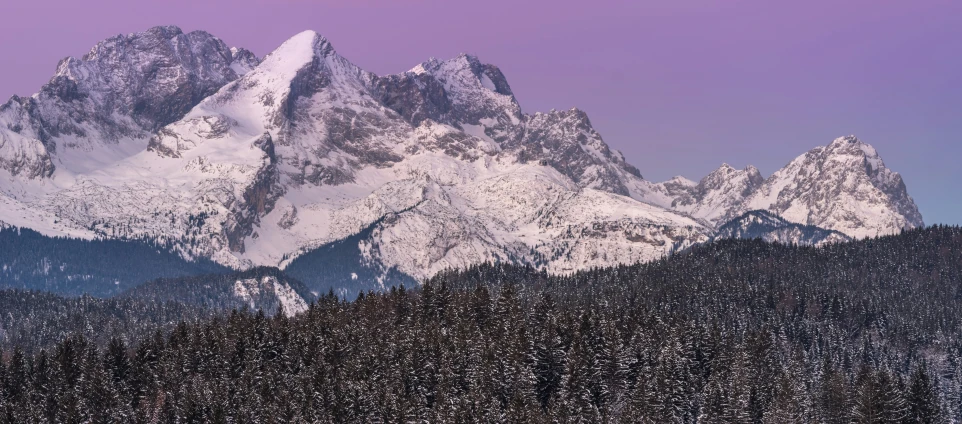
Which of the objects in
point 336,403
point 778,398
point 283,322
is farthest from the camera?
point 283,322

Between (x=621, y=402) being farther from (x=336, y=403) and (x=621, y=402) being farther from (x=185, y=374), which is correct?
(x=185, y=374)

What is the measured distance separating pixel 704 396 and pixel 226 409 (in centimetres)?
6786

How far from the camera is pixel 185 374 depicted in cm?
16338

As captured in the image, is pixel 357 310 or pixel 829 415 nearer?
pixel 829 415

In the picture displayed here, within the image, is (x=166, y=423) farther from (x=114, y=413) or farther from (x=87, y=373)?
(x=87, y=373)

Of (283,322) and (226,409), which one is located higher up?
(283,322)

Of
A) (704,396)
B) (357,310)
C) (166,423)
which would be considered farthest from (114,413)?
(704,396)

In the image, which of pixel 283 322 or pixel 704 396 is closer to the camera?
pixel 704 396

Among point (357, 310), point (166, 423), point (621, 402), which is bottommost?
point (166, 423)

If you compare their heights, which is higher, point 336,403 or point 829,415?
point 829,415

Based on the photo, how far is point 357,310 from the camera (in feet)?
651

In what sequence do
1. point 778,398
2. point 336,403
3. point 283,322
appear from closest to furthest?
point 336,403 < point 778,398 < point 283,322

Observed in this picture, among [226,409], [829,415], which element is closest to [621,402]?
[829,415]

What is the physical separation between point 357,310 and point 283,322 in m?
20.1
